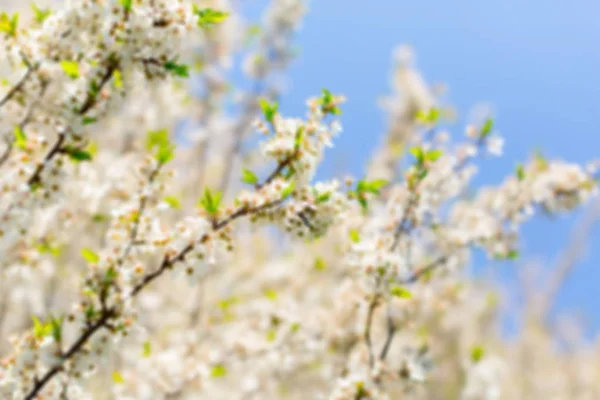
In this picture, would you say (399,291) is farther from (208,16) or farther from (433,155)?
(208,16)

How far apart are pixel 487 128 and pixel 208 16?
7.05 feet

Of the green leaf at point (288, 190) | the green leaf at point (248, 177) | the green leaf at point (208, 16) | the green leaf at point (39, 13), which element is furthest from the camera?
the green leaf at point (39, 13)

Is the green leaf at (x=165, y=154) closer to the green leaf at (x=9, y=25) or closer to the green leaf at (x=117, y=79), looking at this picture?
the green leaf at (x=117, y=79)

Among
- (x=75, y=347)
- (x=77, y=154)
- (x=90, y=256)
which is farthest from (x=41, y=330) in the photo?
(x=77, y=154)

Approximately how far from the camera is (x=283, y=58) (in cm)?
827

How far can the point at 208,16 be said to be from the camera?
3.30 m

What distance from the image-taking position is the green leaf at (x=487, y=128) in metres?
4.36

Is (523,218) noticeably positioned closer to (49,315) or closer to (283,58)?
(49,315)

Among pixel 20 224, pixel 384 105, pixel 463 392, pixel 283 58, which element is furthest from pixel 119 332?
pixel 384 105

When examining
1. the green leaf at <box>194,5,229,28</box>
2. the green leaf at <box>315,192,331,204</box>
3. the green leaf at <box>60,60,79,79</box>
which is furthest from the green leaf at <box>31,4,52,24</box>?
the green leaf at <box>315,192,331,204</box>

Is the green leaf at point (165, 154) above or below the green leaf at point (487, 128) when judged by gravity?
below

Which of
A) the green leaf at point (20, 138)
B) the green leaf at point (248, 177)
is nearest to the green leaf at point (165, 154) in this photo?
the green leaf at point (248, 177)

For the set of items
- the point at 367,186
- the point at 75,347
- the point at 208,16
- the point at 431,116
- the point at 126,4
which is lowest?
the point at 75,347

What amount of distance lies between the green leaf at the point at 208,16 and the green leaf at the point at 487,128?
2.03 metres
